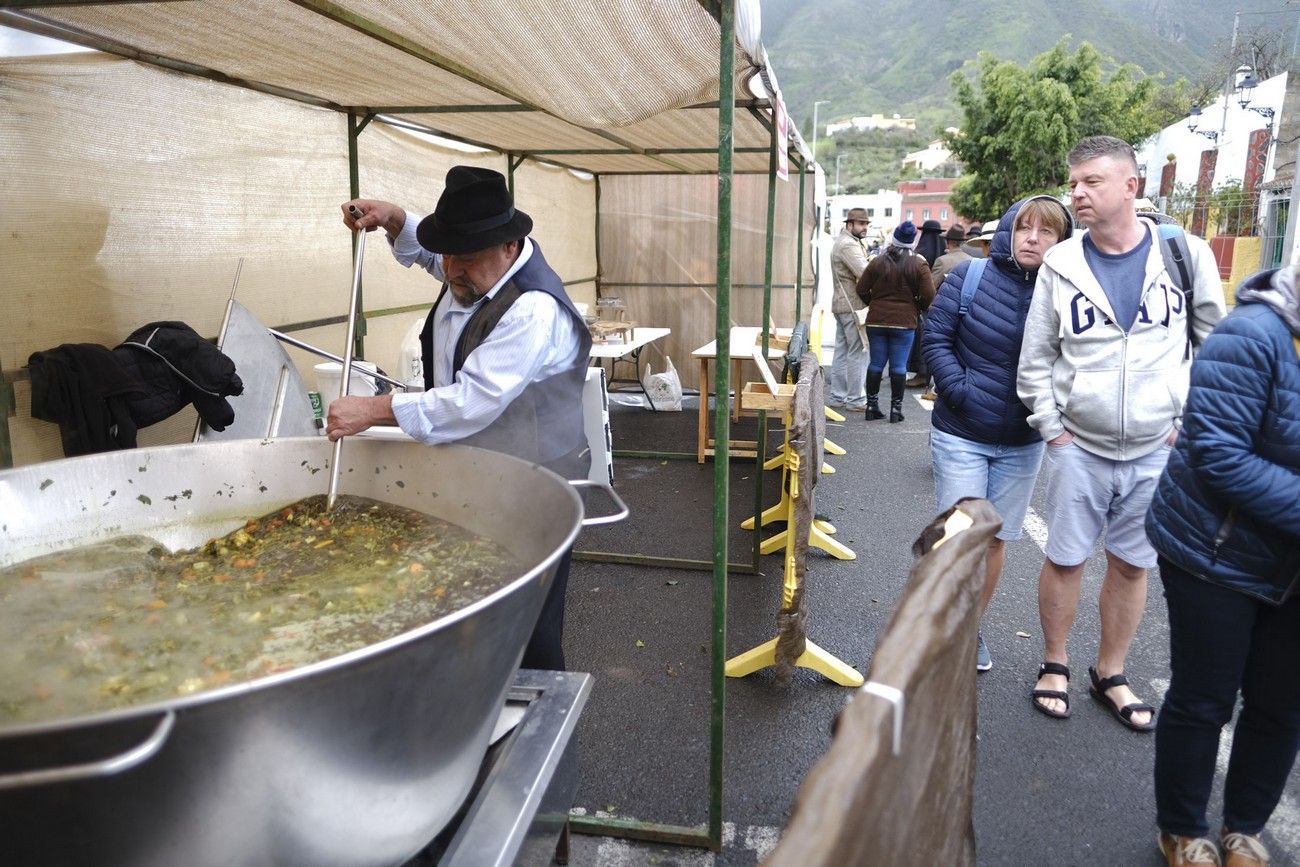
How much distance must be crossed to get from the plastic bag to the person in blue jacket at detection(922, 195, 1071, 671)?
19.1 feet

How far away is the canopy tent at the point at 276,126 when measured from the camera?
2650mm

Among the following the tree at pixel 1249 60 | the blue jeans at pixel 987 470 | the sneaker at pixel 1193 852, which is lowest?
the sneaker at pixel 1193 852

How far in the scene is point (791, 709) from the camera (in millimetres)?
3525

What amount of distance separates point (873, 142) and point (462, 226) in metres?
133

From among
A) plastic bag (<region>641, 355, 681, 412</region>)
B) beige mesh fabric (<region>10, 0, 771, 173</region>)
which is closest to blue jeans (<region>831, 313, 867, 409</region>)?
plastic bag (<region>641, 355, 681, 412</region>)

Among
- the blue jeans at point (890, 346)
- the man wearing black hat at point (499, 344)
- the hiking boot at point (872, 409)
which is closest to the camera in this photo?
the man wearing black hat at point (499, 344)

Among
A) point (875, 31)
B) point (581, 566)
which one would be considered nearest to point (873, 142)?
point (875, 31)

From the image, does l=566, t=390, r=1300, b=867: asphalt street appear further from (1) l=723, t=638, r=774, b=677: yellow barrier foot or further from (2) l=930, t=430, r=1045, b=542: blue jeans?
(2) l=930, t=430, r=1045, b=542: blue jeans

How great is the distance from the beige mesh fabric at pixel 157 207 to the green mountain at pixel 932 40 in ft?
388

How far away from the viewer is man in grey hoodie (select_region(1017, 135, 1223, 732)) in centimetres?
290

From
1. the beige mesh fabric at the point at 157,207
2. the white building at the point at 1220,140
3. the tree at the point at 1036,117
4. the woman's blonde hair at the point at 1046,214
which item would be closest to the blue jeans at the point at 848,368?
the beige mesh fabric at the point at 157,207

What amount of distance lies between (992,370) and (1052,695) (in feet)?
4.34

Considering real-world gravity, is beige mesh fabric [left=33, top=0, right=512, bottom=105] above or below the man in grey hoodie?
above

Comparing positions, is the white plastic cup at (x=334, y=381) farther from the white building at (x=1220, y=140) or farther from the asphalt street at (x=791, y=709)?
the white building at (x=1220, y=140)
